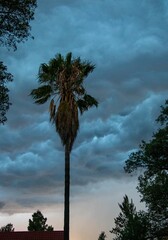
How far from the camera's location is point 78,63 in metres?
31.9

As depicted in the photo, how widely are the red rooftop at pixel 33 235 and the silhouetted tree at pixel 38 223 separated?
129 feet

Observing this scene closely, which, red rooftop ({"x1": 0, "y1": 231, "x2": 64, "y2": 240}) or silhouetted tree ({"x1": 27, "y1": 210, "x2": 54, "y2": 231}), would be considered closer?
red rooftop ({"x1": 0, "y1": 231, "x2": 64, "y2": 240})

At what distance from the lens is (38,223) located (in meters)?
78.4

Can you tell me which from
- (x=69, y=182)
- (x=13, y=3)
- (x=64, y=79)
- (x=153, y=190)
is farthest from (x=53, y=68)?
(x=13, y=3)

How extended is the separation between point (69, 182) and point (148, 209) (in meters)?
4.91

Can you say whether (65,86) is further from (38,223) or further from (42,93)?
(38,223)

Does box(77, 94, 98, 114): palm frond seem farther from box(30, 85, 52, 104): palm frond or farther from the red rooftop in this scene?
the red rooftop

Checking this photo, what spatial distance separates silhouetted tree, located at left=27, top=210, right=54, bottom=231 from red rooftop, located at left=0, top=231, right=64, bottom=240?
39410mm

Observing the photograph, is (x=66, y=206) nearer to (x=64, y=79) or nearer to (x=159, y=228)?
(x=159, y=228)

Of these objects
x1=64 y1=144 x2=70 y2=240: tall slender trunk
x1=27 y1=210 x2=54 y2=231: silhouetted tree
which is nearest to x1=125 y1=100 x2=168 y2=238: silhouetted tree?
x1=64 y1=144 x2=70 y2=240: tall slender trunk

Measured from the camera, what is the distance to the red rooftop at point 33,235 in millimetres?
37344

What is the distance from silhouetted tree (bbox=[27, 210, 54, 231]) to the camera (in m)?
77.6

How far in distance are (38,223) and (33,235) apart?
135 ft

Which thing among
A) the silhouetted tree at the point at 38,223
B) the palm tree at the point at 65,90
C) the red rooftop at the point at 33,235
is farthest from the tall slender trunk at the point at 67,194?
the silhouetted tree at the point at 38,223
